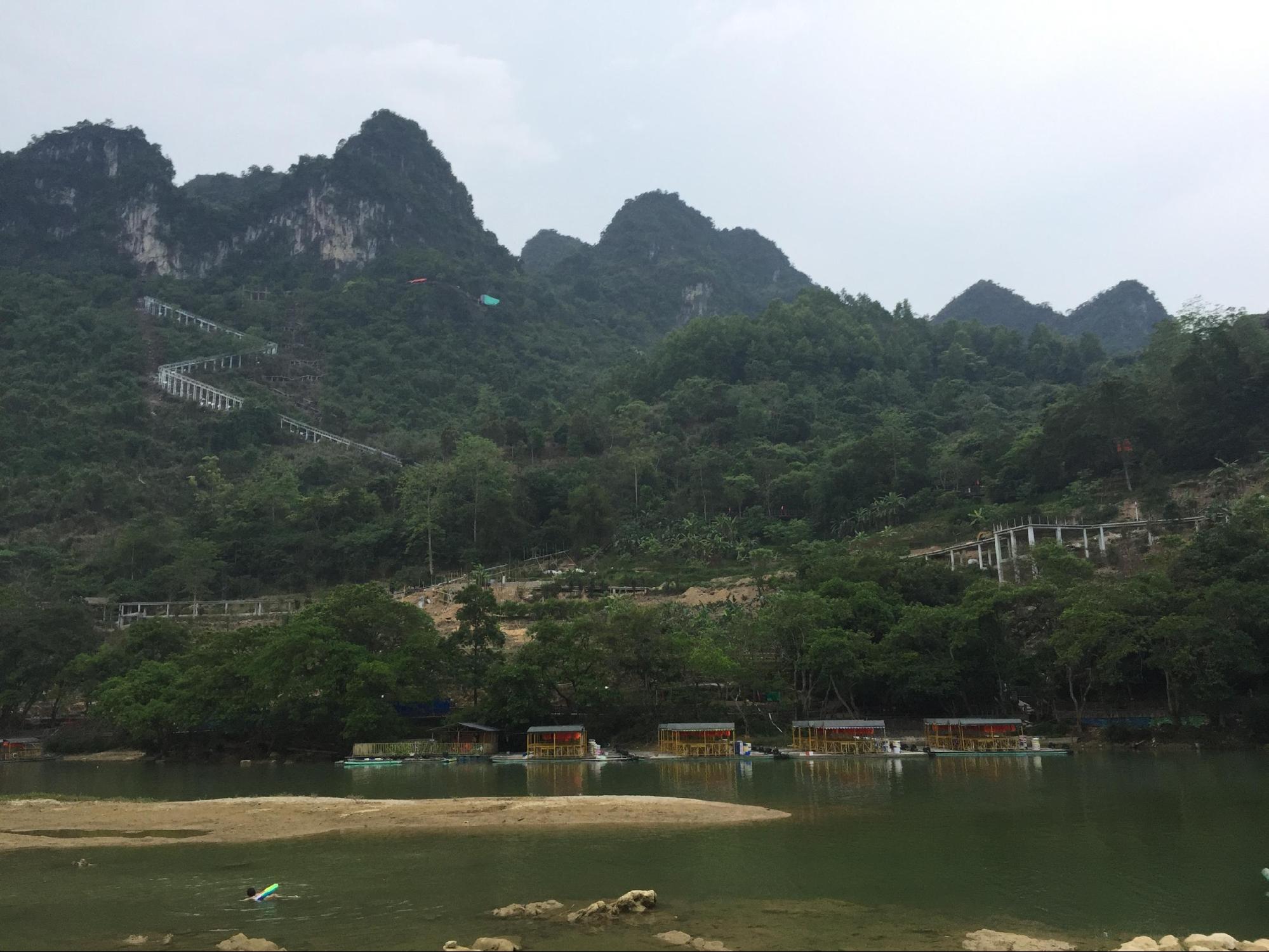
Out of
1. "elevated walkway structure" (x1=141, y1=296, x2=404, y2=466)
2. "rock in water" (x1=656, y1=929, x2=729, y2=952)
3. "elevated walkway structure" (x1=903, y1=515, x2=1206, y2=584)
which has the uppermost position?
"elevated walkway structure" (x1=141, y1=296, x2=404, y2=466)

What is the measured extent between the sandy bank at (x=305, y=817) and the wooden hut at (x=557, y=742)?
12081mm

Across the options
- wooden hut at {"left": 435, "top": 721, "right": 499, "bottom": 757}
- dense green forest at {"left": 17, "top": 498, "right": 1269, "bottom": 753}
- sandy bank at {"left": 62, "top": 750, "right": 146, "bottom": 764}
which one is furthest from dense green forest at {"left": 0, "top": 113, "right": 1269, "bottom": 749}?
wooden hut at {"left": 435, "top": 721, "right": 499, "bottom": 757}

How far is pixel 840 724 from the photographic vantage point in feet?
124

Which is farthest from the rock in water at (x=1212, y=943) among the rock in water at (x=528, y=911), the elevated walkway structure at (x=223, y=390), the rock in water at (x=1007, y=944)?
the elevated walkway structure at (x=223, y=390)

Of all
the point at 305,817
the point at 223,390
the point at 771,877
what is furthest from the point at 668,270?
the point at 771,877

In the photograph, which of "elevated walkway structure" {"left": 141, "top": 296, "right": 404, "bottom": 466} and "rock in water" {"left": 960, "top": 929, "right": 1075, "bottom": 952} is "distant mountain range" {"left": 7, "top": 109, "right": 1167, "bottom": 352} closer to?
"elevated walkway structure" {"left": 141, "top": 296, "right": 404, "bottom": 466}

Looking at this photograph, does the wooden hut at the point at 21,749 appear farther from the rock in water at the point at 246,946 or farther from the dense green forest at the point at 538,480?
the rock in water at the point at 246,946

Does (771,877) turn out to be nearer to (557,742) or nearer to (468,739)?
(557,742)

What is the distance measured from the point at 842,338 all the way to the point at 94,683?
79.4 meters

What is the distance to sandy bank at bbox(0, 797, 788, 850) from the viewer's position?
838 inches

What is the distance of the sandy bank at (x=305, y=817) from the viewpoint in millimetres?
21297

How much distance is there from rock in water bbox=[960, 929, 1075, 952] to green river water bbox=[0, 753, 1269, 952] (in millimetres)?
299

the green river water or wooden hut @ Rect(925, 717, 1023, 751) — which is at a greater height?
wooden hut @ Rect(925, 717, 1023, 751)

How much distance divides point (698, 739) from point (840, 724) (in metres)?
5.46
